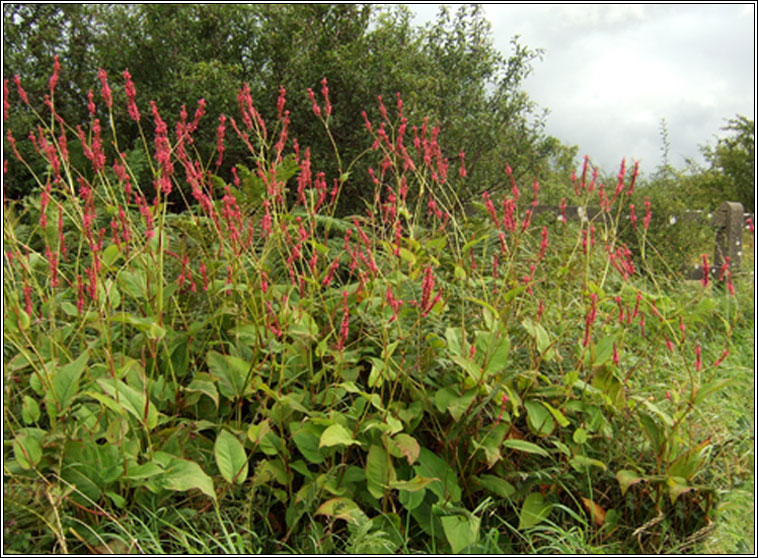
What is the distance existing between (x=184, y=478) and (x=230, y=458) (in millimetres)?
131

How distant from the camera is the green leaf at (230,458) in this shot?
1798mm

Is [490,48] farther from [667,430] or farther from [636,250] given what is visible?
[667,430]

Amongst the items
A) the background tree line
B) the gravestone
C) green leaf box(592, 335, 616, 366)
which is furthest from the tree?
green leaf box(592, 335, 616, 366)

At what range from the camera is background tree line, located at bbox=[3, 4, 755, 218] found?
5.20 m

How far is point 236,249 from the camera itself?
6.48 feet

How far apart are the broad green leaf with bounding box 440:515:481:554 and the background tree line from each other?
3.67 metres

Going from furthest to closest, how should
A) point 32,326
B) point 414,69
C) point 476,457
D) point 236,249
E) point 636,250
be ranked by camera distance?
point 636,250 → point 414,69 → point 32,326 → point 476,457 → point 236,249

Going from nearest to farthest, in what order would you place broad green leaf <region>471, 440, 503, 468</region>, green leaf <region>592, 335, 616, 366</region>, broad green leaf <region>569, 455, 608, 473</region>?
1. broad green leaf <region>471, 440, 503, 468</region>
2. broad green leaf <region>569, 455, 608, 473</region>
3. green leaf <region>592, 335, 616, 366</region>

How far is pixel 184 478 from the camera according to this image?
1.75m

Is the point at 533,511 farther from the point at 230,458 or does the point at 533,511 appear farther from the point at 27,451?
the point at 27,451

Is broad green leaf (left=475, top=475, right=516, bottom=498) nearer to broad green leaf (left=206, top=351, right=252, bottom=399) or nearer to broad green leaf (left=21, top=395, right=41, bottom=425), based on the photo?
broad green leaf (left=206, top=351, right=252, bottom=399)

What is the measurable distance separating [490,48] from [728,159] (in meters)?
9.47

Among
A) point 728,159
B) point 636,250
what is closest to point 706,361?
point 636,250

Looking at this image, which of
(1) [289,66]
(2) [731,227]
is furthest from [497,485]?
(2) [731,227]
